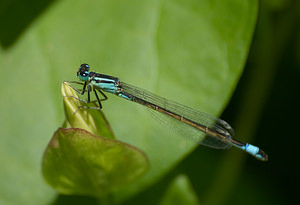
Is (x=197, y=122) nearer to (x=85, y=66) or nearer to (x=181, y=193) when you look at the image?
(x=181, y=193)

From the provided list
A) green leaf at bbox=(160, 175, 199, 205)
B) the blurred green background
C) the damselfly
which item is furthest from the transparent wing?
green leaf at bbox=(160, 175, 199, 205)

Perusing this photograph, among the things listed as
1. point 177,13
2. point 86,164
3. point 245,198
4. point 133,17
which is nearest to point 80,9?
point 133,17

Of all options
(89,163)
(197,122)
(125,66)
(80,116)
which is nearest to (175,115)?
(197,122)

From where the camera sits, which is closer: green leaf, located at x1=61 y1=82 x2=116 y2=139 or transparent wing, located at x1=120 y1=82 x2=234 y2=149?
→ green leaf, located at x1=61 y1=82 x2=116 y2=139

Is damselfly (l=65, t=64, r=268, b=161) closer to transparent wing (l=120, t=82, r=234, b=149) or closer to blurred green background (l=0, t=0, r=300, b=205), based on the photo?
transparent wing (l=120, t=82, r=234, b=149)

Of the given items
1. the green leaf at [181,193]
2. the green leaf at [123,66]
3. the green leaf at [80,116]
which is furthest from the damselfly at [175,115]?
the green leaf at [80,116]

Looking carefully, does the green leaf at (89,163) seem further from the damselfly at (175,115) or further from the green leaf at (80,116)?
the damselfly at (175,115)
